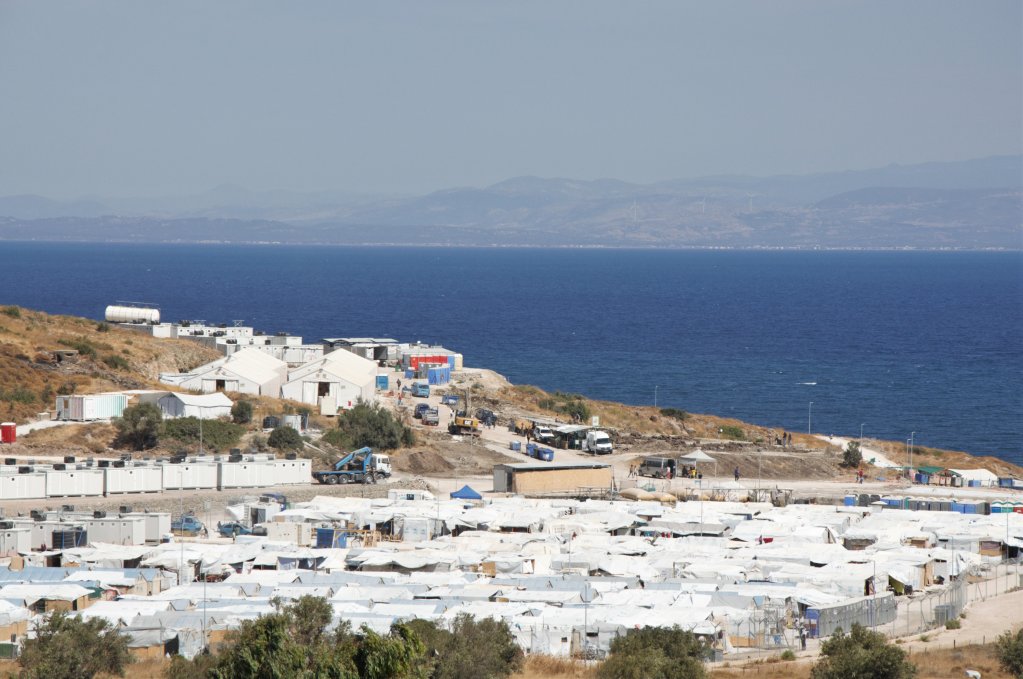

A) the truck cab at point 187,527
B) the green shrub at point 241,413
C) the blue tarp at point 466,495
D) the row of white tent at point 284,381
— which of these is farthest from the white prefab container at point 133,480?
the row of white tent at point 284,381

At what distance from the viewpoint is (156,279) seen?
18238 centimetres

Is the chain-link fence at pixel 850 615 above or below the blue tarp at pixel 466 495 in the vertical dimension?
above

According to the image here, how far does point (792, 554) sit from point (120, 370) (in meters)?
30.9

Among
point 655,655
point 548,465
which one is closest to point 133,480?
point 548,465

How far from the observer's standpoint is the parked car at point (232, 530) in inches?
1251

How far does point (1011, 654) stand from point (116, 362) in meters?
39.2

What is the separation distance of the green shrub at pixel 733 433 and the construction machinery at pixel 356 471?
1585 cm

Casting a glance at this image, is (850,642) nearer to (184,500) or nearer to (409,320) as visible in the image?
(184,500)

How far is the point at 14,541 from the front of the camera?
95.3 feet

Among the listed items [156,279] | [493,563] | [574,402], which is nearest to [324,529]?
[493,563]

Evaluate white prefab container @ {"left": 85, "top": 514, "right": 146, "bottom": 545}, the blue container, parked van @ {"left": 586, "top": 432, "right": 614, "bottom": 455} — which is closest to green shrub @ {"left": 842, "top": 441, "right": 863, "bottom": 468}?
parked van @ {"left": 586, "top": 432, "right": 614, "bottom": 455}

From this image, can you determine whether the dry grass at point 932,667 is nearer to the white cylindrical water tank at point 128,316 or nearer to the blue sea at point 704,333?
the blue sea at point 704,333

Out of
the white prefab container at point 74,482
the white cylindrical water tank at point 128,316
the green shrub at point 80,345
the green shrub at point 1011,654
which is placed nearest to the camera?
the green shrub at point 1011,654

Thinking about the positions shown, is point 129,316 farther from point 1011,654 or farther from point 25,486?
point 1011,654
